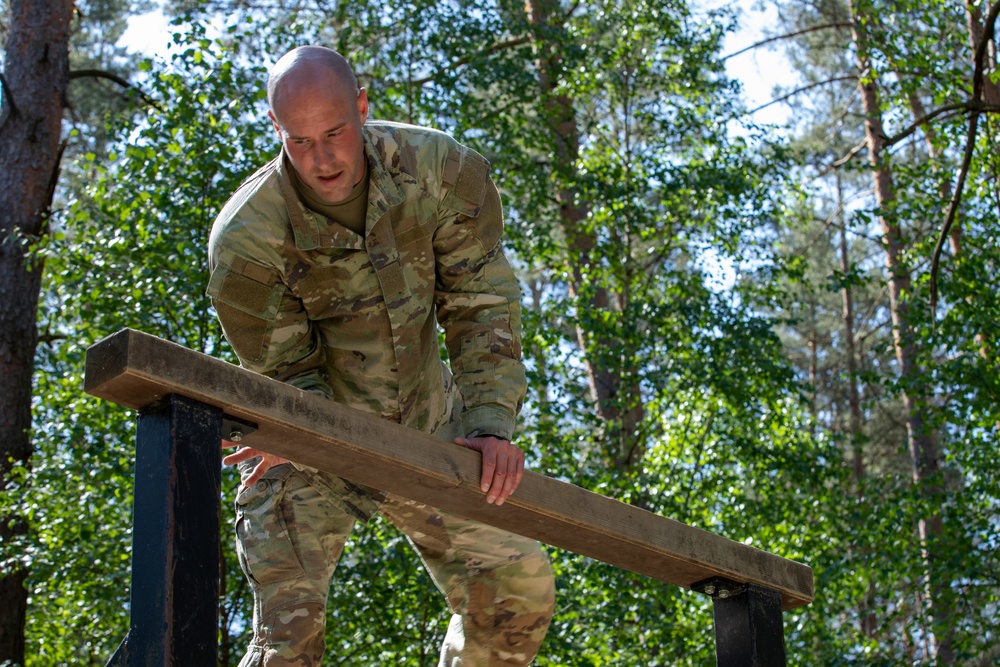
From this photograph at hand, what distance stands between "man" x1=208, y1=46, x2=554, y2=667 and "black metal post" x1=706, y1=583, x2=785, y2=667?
44 cm

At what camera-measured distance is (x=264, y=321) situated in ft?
9.48

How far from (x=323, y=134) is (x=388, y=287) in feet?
1.41

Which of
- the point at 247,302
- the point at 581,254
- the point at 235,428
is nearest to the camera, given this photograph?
the point at 235,428

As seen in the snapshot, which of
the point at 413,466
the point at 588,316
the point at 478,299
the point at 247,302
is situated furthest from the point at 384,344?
the point at 588,316

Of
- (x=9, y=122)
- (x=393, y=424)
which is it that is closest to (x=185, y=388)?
(x=393, y=424)

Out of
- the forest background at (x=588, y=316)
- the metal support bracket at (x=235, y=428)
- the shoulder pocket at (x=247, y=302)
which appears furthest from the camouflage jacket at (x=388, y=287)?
the forest background at (x=588, y=316)

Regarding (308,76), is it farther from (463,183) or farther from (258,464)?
(258,464)

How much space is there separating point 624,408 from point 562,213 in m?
3.29

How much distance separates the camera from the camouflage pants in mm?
2865

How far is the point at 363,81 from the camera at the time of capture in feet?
43.9

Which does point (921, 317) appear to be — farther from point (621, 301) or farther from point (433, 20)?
point (433, 20)

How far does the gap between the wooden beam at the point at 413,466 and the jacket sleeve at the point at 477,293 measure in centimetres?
34

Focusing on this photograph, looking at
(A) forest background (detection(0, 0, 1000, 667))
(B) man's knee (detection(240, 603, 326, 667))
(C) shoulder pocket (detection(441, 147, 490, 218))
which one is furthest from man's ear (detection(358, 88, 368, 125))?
(A) forest background (detection(0, 0, 1000, 667))

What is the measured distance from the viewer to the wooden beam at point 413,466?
6.70 ft
